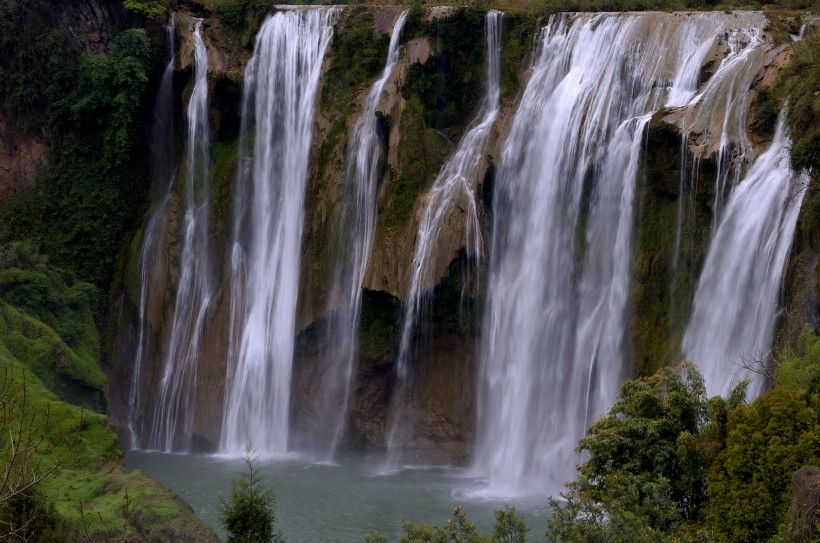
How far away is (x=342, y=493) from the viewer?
26688 millimetres

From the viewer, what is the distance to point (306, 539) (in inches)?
903

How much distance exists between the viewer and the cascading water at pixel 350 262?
31000 millimetres

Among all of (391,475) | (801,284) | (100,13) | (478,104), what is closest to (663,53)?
(478,104)

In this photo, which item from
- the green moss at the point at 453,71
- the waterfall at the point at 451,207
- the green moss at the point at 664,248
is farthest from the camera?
the green moss at the point at 453,71

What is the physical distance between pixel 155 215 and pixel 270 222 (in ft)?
15.9

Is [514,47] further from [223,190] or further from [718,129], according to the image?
[223,190]

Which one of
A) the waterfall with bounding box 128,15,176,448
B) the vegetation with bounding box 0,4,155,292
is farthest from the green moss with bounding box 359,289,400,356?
the vegetation with bounding box 0,4,155,292

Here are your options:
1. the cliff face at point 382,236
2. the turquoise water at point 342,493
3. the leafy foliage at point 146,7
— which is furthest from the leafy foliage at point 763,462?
the leafy foliage at point 146,7

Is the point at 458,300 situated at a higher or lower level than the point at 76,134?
lower

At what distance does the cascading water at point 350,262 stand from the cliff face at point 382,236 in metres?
0.24

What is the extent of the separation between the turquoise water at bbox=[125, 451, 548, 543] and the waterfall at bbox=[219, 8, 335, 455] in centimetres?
200

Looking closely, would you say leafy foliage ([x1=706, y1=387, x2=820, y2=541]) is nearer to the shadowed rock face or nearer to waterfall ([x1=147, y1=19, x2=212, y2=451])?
the shadowed rock face

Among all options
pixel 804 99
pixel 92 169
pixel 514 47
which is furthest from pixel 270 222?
pixel 804 99

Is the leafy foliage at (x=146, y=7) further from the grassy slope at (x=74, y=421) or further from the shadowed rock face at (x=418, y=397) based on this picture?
the shadowed rock face at (x=418, y=397)
